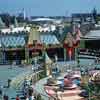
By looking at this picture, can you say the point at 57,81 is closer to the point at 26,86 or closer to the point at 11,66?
the point at 26,86

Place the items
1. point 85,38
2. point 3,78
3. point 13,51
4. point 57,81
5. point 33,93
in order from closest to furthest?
point 33,93, point 57,81, point 3,78, point 13,51, point 85,38

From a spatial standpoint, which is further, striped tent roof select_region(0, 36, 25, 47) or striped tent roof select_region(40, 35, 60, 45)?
striped tent roof select_region(40, 35, 60, 45)

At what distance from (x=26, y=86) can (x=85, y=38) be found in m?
26.2

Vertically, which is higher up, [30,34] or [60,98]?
[30,34]

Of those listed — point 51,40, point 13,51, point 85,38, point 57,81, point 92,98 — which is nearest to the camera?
point 92,98

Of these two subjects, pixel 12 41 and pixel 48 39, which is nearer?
pixel 12 41

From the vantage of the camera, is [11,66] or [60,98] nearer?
[60,98]

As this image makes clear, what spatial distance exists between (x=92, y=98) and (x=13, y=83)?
7041 millimetres

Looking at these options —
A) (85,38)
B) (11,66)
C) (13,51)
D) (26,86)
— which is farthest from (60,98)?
(85,38)

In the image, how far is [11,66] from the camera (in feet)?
116

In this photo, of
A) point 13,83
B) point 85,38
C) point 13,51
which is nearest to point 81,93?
point 13,83

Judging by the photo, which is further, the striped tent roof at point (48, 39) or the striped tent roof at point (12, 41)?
the striped tent roof at point (48, 39)

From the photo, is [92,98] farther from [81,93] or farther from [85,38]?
[85,38]

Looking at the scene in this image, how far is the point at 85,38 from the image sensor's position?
48875 mm
